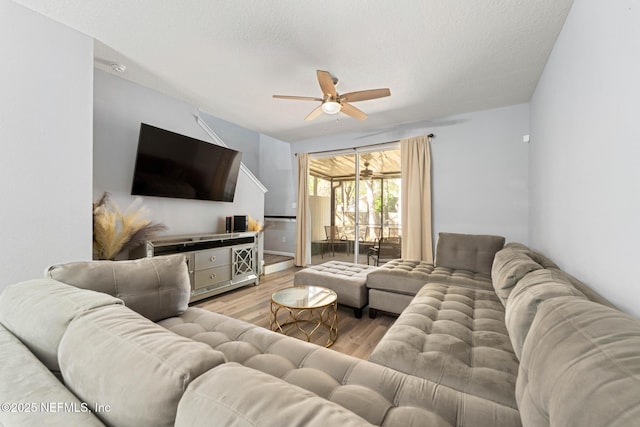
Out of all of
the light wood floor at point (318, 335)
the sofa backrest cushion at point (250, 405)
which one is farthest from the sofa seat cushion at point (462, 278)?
the sofa backrest cushion at point (250, 405)

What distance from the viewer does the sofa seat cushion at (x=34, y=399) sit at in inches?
20.3

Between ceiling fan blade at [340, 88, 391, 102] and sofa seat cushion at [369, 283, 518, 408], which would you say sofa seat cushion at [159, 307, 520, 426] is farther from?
ceiling fan blade at [340, 88, 391, 102]

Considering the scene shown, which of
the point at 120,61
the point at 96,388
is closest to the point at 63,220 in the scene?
the point at 120,61

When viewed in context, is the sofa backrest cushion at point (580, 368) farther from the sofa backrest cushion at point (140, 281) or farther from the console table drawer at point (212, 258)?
the console table drawer at point (212, 258)

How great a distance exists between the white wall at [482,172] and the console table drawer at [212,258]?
3.10m

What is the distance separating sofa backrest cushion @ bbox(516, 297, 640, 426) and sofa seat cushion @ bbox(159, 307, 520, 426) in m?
0.21

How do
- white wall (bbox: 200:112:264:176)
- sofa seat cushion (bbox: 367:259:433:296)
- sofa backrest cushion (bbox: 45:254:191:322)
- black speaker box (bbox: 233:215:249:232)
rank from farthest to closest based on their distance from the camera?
white wall (bbox: 200:112:264:176)
black speaker box (bbox: 233:215:249:232)
sofa seat cushion (bbox: 367:259:433:296)
sofa backrest cushion (bbox: 45:254:191:322)

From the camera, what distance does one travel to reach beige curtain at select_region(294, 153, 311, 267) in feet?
16.7

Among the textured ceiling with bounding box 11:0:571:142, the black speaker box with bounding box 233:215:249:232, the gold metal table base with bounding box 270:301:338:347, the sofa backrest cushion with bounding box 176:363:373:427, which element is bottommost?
the gold metal table base with bounding box 270:301:338:347

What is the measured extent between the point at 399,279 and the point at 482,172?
2.23 metres

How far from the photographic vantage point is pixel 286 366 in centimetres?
110

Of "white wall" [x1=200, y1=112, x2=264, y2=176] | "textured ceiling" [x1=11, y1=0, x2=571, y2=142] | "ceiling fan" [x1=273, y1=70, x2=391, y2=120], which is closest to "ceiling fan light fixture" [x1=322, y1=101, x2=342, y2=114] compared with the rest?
"ceiling fan" [x1=273, y1=70, x2=391, y2=120]

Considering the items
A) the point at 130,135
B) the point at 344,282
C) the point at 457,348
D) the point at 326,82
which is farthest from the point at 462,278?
the point at 130,135

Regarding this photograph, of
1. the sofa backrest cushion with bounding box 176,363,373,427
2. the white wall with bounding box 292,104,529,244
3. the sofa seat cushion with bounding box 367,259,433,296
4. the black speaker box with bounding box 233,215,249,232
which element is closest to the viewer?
the sofa backrest cushion with bounding box 176,363,373,427
